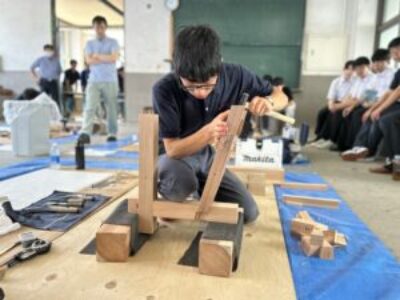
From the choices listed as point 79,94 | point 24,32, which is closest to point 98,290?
point 24,32

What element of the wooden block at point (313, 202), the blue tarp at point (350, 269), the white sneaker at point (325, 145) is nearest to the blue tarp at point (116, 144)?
the wooden block at point (313, 202)

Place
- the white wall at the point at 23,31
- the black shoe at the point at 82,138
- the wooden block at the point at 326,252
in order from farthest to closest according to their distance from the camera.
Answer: the white wall at the point at 23,31 < the black shoe at the point at 82,138 < the wooden block at the point at 326,252

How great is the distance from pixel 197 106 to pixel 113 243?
629 millimetres

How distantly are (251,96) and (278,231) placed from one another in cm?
63

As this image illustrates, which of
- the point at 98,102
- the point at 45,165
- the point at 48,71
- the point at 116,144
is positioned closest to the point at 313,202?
the point at 45,165

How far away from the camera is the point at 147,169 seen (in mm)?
1356

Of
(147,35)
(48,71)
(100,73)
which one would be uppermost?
(147,35)

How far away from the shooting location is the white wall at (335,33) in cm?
606

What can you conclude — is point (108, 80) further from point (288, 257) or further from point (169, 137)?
point (288, 257)

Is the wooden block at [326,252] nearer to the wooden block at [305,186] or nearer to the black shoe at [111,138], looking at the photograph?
the wooden block at [305,186]

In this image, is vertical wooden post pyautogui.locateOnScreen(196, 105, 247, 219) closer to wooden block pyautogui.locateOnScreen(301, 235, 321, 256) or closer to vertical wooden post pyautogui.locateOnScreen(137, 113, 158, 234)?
vertical wooden post pyautogui.locateOnScreen(137, 113, 158, 234)

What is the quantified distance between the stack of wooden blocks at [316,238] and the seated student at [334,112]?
3341mm

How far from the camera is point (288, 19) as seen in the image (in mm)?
6289

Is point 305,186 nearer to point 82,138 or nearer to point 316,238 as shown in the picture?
point 316,238
